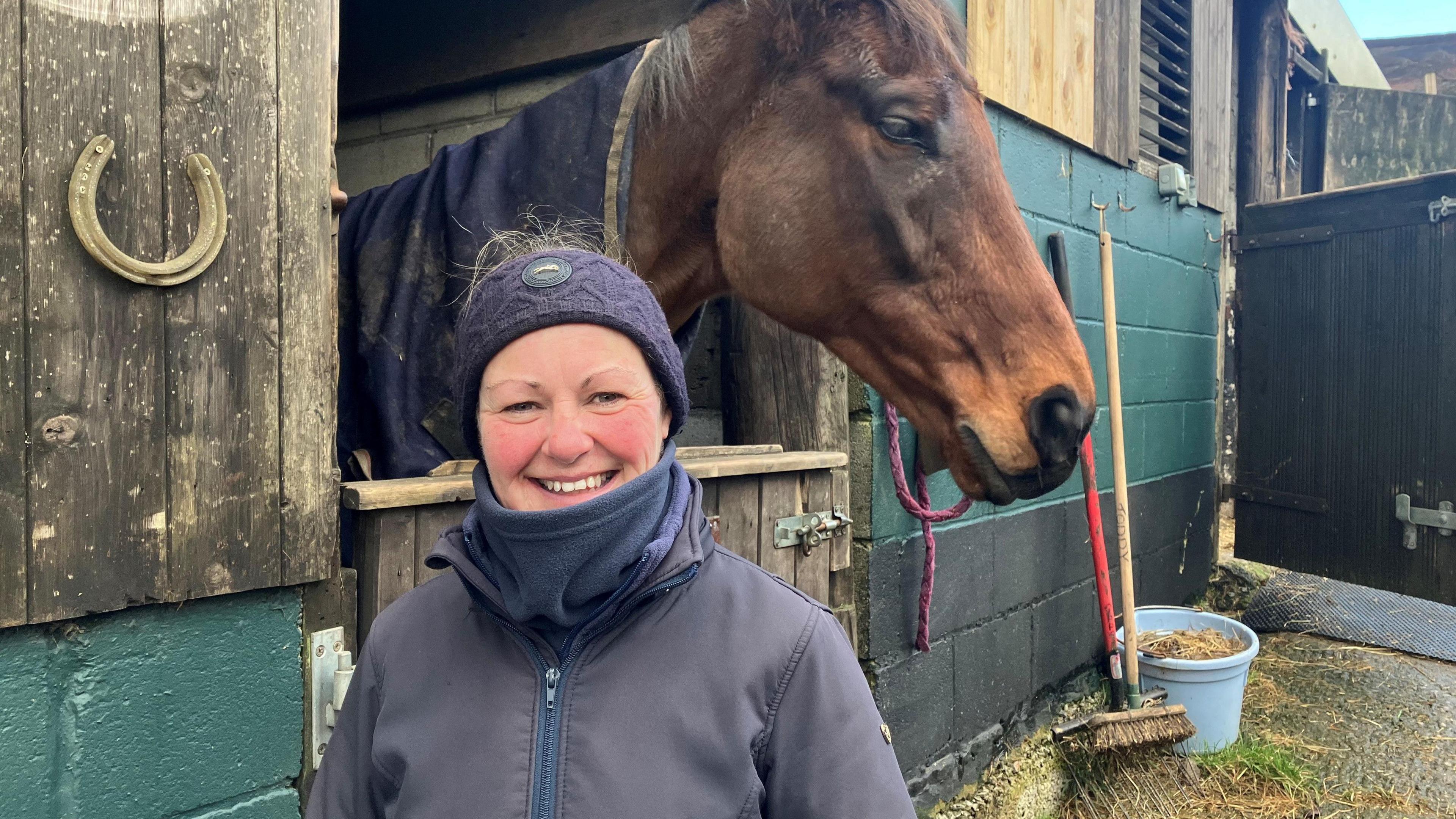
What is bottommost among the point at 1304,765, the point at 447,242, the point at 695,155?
the point at 1304,765

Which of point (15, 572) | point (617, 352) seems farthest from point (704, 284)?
point (15, 572)

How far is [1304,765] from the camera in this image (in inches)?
142

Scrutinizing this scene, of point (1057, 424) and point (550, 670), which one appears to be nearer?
point (550, 670)

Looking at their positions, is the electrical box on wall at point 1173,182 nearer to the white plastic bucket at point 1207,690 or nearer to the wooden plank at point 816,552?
the white plastic bucket at point 1207,690

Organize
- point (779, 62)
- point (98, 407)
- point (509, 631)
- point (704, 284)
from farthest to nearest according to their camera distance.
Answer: point (704, 284) → point (779, 62) → point (98, 407) → point (509, 631)

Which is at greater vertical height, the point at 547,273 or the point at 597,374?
the point at 547,273

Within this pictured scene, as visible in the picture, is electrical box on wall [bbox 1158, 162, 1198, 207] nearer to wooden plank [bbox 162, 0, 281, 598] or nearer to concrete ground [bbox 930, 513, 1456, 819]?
concrete ground [bbox 930, 513, 1456, 819]

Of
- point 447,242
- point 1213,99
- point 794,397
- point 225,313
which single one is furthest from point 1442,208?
point 225,313

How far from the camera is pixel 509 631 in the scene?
1030 millimetres

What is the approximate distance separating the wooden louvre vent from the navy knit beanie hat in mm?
4093

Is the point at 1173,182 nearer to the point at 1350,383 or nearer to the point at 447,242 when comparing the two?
the point at 1350,383

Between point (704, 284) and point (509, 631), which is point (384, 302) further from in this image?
point (509, 631)

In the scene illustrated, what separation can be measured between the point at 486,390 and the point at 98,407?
0.53 m

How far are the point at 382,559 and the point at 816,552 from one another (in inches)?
50.0
